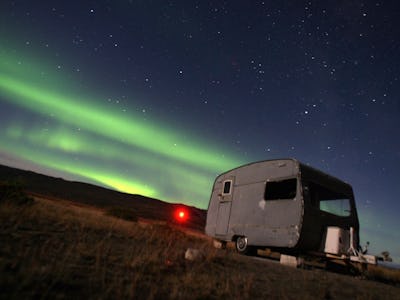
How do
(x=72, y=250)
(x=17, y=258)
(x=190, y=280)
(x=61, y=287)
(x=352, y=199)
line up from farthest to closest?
(x=352, y=199), (x=72, y=250), (x=190, y=280), (x=17, y=258), (x=61, y=287)

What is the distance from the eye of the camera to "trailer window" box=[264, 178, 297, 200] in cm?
1010

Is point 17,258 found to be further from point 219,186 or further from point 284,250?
point 219,186

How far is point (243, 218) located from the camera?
10781 mm

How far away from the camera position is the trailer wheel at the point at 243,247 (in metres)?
10.3

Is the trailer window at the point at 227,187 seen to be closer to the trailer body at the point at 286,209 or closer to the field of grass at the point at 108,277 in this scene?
the trailer body at the point at 286,209

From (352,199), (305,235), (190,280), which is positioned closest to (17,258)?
(190,280)

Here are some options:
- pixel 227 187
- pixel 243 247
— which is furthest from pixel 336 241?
pixel 227 187

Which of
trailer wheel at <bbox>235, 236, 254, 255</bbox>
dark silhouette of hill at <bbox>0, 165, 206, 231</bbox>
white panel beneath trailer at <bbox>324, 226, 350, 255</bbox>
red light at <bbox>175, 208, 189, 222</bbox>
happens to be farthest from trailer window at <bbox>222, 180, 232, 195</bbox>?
red light at <bbox>175, 208, 189, 222</bbox>

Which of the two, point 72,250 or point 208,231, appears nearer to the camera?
point 72,250

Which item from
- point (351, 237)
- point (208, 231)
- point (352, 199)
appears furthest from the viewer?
point (208, 231)

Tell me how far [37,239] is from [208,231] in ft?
29.8

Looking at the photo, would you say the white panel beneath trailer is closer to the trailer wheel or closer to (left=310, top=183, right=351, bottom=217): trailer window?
(left=310, top=183, right=351, bottom=217): trailer window

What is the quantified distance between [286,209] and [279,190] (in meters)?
1.79

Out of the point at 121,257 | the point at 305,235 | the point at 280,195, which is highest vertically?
the point at 280,195
